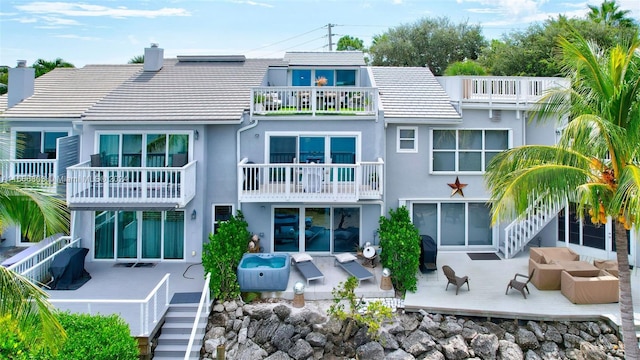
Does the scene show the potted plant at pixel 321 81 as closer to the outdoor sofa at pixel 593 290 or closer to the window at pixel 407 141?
the window at pixel 407 141

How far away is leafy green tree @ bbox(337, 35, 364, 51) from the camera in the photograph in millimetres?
57463

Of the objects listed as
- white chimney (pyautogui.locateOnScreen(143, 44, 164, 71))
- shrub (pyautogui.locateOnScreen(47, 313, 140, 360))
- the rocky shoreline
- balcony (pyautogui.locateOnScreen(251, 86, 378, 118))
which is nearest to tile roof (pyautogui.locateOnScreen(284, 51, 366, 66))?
balcony (pyautogui.locateOnScreen(251, 86, 378, 118))

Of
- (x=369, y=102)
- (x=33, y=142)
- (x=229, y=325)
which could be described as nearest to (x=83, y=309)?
(x=229, y=325)

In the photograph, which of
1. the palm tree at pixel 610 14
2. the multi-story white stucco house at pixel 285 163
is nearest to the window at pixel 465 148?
the multi-story white stucco house at pixel 285 163

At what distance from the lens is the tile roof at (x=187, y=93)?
17.0 m

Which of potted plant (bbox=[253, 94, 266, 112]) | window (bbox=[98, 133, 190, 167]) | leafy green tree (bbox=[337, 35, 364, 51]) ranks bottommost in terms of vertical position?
window (bbox=[98, 133, 190, 167])

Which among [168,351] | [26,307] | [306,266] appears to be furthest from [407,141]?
[26,307]

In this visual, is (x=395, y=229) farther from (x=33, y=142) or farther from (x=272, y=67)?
(x=33, y=142)

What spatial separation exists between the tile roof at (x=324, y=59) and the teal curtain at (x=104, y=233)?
10107mm

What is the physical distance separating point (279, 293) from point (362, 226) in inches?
175

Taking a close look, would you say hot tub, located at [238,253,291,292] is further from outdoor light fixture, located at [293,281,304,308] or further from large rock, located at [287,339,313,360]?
large rock, located at [287,339,313,360]

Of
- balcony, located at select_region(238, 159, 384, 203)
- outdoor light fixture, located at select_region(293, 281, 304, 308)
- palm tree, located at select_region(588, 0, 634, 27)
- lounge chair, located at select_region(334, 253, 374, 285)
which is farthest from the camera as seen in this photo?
palm tree, located at select_region(588, 0, 634, 27)

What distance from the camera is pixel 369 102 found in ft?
56.9

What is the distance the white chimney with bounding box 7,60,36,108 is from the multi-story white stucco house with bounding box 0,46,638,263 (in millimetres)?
975
